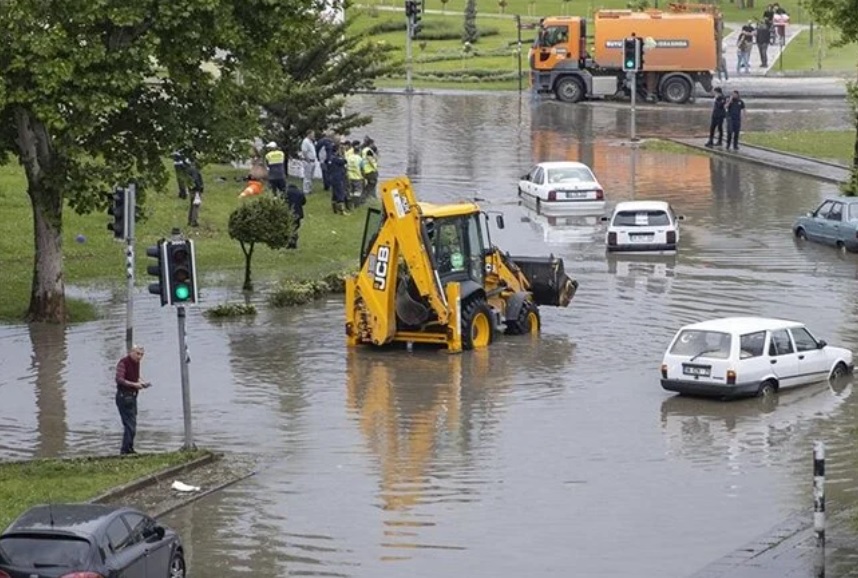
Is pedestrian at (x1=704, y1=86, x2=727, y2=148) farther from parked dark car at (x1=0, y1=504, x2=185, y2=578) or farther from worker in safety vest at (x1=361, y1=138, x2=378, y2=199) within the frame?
parked dark car at (x1=0, y1=504, x2=185, y2=578)

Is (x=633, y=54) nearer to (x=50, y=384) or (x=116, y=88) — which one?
(x=116, y=88)

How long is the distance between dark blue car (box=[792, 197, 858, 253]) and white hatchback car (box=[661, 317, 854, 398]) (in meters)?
15.2

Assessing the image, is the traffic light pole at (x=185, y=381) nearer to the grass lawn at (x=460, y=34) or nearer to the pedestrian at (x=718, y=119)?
the pedestrian at (x=718, y=119)

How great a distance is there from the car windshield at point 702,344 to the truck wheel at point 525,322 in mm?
5351

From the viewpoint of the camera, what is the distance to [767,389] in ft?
107

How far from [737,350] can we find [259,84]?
11.8 meters

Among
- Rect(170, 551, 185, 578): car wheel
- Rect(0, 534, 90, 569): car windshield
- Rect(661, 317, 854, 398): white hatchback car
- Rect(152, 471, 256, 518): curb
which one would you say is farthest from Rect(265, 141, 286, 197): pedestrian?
Rect(0, 534, 90, 569): car windshield

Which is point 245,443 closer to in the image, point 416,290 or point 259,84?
point 416,290

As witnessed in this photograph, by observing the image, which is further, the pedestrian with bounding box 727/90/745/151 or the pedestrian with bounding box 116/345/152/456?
the pedestrian with bounding box 727/90/745/151

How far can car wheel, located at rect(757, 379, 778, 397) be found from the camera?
32547 millimetres

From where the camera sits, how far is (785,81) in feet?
283

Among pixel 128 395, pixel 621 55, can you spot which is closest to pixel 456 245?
pixel 128 395

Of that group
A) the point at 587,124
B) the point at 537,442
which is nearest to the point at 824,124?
the point at 587,124

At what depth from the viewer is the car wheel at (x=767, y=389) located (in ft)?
107
